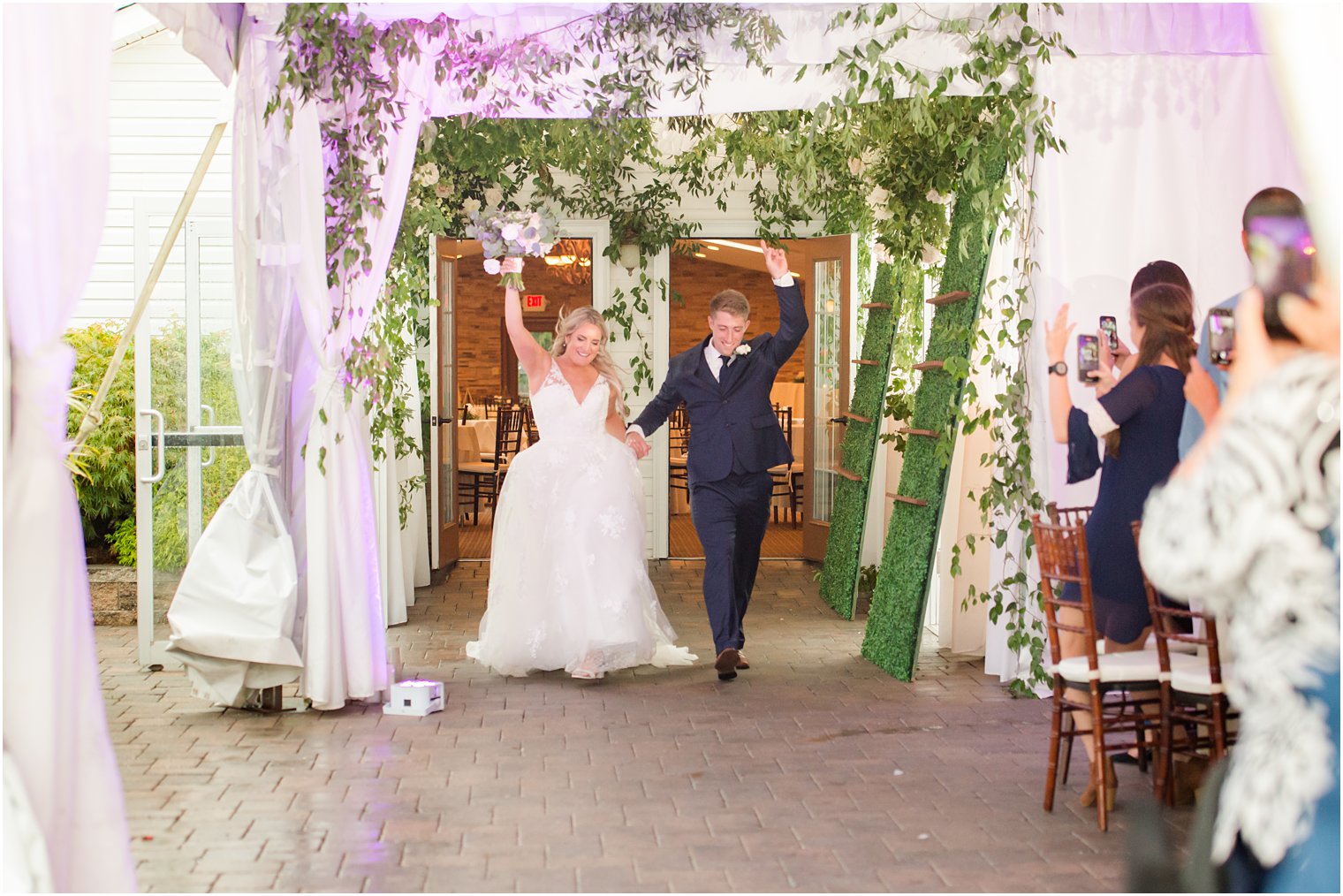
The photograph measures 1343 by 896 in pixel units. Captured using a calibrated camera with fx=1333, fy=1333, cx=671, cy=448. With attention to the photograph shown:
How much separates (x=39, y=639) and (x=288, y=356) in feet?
10.1

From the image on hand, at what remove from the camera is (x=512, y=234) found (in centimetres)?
646

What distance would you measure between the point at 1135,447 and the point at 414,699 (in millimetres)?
3063

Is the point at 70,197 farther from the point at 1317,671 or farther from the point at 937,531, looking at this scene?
the point at 937,531

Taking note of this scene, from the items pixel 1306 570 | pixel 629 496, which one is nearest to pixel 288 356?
pixel 629 496

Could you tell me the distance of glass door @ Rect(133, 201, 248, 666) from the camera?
6.53 meters

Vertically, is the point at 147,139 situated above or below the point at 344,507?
above

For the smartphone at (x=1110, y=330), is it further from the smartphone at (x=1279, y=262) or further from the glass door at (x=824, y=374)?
the glass door at (x=824, y=374)

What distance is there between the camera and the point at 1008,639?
5801mm

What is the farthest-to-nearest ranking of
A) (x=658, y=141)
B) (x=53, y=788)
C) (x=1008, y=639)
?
(x=658, y=141) → (x=1008, y=639) → (x=53, y=788)

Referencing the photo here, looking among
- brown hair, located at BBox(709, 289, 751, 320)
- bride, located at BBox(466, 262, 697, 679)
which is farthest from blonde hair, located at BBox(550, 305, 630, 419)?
brown hair, located at BBox(709, 289, 751, 320)

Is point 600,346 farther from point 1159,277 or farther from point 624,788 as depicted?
point 1159,277

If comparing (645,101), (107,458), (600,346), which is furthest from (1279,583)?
(107,458)

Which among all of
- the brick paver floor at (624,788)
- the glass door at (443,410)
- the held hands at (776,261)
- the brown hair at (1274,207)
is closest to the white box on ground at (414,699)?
the brick paver floor at (624,788)

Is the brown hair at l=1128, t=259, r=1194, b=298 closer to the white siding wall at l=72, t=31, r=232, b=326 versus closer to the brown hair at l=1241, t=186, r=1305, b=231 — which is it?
the brown hair at l=1241, t=186, r=1305, b=231
